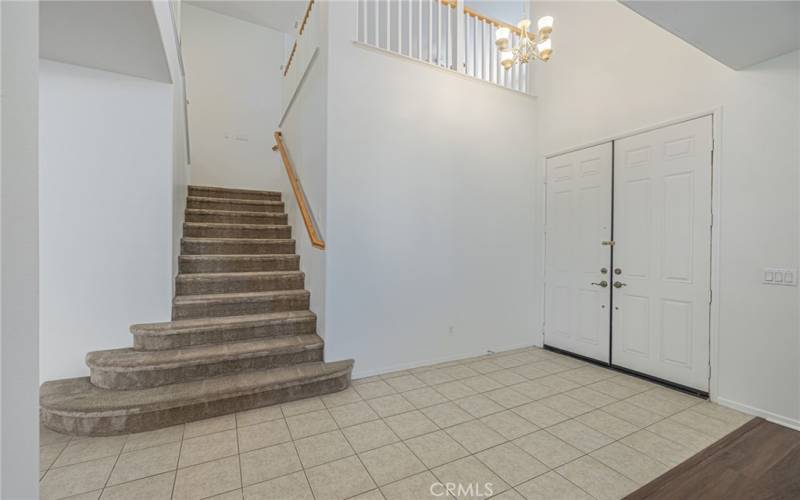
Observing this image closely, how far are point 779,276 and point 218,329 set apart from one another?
14.6 feet

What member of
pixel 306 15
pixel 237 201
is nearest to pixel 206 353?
pixel 237 201

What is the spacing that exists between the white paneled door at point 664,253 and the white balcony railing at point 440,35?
5.55ft

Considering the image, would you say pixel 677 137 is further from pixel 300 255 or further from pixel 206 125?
pixel 206 125

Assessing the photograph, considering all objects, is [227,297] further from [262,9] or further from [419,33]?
[262,9]

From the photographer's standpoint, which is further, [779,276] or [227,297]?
[227,297]

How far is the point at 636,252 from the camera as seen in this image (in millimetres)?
3420

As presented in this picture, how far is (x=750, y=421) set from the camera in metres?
2.55

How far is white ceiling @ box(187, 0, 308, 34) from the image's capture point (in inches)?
232

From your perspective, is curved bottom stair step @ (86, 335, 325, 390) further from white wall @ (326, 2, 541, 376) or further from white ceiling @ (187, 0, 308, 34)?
white ceiling @ (187, 0, 308, 34)

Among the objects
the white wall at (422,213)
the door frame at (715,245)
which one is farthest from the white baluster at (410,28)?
the door frame at (715,245)

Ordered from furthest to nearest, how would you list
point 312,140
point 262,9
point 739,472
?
point 262,9 < point 312,140 < point 739,472

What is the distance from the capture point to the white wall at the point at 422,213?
330cm

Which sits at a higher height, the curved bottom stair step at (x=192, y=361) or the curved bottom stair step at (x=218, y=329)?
the curved bottom stair step at (x=218, y=329)

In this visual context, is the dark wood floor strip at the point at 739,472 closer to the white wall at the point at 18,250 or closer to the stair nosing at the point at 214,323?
the white wall at the point at 18,250
